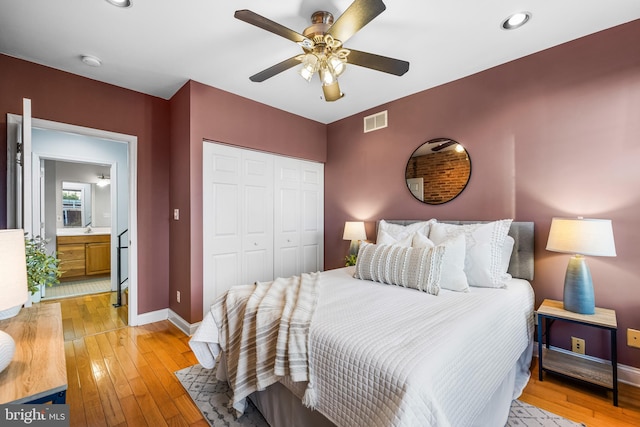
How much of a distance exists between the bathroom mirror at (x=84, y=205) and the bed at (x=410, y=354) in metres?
5.44

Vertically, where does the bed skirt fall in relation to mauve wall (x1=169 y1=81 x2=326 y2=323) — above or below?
below

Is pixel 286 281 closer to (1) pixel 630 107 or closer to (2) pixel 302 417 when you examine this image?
(2) pixel 302 417

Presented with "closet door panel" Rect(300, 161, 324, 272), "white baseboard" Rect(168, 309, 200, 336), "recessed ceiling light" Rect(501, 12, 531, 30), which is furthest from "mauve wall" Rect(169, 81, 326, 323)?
"recessed ceiling light" Rect(501, 12, 531, 30)

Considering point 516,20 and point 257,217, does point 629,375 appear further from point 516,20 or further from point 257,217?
point 257,217

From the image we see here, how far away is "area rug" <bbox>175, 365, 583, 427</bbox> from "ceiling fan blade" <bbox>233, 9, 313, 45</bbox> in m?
2.32

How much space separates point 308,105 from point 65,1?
232 cm

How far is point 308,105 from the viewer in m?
3.60

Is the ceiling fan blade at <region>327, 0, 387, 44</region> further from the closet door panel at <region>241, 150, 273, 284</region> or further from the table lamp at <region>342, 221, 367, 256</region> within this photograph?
the table lamp at <region>342, 221, 367, 256</region>

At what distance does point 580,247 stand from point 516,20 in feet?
5.48

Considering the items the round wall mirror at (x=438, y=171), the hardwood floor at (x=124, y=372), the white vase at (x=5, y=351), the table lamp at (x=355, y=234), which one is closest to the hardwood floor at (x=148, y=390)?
the hardwood floor at (x=124, y=372)

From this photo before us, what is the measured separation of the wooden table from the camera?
0.92 meters

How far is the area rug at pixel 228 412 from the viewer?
66.6 inches

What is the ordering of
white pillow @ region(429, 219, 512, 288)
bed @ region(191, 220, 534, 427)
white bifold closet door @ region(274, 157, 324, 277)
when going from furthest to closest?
1. white bifold closet door @ region(274, 157, 324, 277)
2. white pillow @ region(429, 219, 512, 288)
3. bed @ region(191, 220, 534, 427)

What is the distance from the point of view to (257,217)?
3480mm
